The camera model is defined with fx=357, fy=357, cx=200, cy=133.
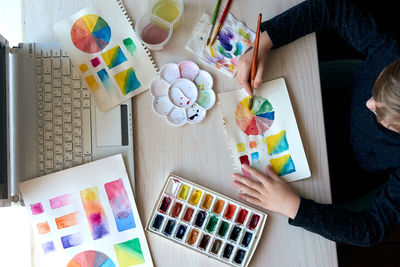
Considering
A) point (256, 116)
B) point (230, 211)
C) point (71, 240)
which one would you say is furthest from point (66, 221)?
point (256, 116)

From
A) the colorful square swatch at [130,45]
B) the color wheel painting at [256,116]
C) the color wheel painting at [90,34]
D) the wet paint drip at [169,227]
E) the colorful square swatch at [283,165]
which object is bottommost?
the wet paint drip at [169,227]

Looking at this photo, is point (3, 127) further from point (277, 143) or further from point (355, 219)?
point (355, 219)

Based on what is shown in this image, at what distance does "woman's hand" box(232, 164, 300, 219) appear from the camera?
0.79m

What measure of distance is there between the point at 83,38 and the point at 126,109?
202 mm

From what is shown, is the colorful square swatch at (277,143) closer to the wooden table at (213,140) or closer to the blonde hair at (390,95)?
the wooden table at (213,140)

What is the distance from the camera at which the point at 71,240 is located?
2.63ft

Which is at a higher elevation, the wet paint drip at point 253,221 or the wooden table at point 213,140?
the wooden table at point 213,140

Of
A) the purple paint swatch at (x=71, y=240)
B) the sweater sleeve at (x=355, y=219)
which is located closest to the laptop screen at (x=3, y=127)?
the purple paint swatch at (x=71, y=240)

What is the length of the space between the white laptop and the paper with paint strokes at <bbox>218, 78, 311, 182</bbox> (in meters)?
0.24

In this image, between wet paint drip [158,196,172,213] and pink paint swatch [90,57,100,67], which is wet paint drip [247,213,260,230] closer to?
wet paint drip [158,196,172,213]

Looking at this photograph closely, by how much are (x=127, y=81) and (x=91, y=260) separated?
16.4 inches

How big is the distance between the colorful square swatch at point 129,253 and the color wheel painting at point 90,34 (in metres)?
0.46

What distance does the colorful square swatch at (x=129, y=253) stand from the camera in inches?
31.3

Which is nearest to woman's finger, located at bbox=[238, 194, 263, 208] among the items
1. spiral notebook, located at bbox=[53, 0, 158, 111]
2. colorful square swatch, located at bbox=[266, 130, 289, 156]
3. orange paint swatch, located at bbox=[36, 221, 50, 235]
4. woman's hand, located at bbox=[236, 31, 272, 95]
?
colorful square swatch, located at bbox=[266, 130, 289, 156]
